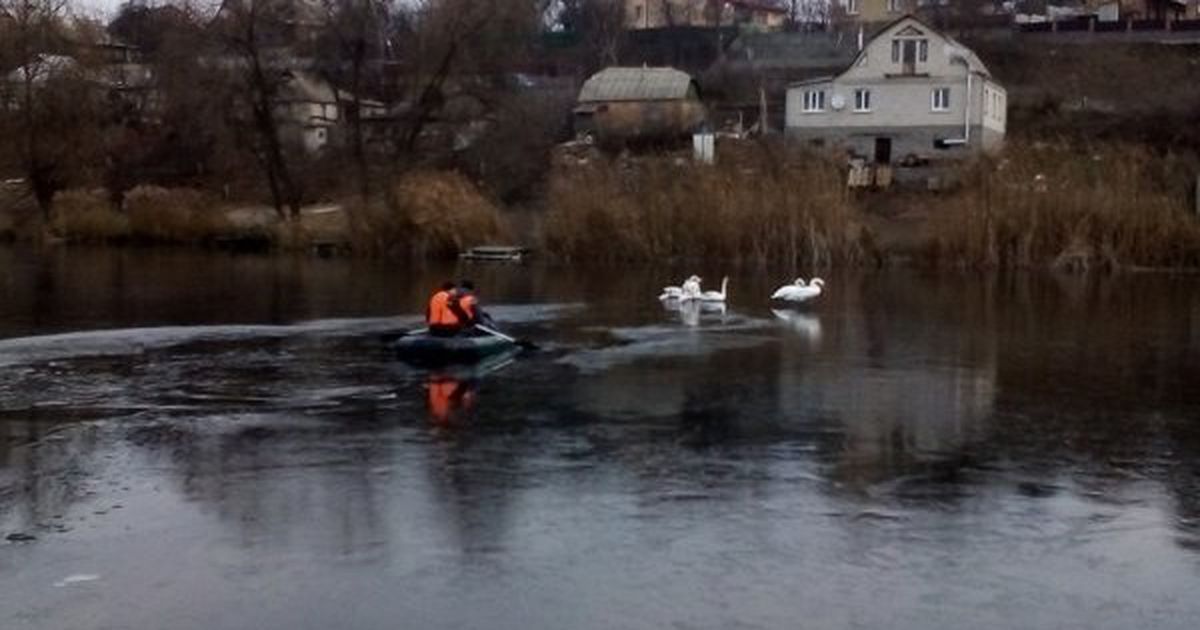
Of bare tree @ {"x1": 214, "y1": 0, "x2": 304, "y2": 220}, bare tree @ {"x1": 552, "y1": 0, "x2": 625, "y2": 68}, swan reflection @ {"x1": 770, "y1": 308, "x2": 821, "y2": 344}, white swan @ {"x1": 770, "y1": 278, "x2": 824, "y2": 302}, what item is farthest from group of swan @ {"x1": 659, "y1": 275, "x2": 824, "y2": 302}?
bare tree @ {"x1": 552, "y1": 0, "x2": 625, "y2": 68}

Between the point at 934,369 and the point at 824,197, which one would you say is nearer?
the point at 934,369

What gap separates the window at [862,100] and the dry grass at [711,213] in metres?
19.2

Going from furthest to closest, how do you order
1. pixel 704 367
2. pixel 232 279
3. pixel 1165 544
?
pixel 232 279 < pixel 704 367 < pixel 1165 544

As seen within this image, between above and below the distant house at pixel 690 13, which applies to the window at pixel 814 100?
below

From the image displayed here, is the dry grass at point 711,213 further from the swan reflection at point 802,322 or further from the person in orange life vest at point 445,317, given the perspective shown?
the person in orange life vest at point 445,317

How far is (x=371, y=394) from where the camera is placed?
22234 millimetres

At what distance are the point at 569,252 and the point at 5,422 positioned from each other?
34.5 meters

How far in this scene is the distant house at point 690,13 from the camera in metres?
124

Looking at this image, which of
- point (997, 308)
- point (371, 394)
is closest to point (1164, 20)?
point (997, 308)

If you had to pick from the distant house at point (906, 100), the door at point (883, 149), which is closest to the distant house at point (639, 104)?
the distant house at point (906, 100)

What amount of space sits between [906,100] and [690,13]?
190 ft

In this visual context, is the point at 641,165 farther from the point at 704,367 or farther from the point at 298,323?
the point at 704,367

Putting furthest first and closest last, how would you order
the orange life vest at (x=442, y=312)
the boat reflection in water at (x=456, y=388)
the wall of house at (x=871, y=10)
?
the wall of house at (x=871, y=10), the orange life vest at (x=442, y=312), the boat reflection in water at (x=456, y=388)

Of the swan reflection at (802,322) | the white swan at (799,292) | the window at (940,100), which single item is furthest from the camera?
the window at (940,100)
